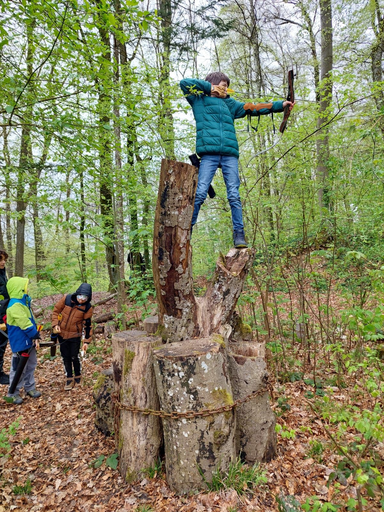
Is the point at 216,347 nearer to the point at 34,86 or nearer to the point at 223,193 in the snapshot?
the point at 34,86

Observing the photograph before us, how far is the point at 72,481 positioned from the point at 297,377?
335cm

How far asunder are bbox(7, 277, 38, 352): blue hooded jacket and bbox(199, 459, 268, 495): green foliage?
362cm

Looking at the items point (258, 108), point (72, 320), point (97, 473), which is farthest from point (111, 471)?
point (258, 108)

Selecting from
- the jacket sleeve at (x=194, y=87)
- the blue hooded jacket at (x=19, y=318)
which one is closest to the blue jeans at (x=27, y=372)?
the blue hooded jacket at (x=19, y=318)

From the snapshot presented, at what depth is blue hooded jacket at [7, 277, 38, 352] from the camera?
4598 mm

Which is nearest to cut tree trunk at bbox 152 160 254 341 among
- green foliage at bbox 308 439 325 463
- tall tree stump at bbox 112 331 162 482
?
tall tree stump at bbox 112 331 162 482

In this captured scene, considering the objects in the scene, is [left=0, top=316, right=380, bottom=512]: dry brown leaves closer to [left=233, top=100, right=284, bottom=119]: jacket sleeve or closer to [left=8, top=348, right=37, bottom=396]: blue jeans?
[left=8, top=348, right=37, bottom=396]: blue jeans

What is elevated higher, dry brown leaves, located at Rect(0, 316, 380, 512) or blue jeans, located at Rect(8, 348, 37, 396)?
blue jeans, located at Rect(8, 348, 37, 396)

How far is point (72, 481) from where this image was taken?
307 centimetres

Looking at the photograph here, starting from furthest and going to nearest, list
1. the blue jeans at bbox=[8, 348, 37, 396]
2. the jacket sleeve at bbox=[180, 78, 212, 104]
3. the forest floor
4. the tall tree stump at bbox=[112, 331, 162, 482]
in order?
the blue jeans at bbox=[8, 348, 37, 396] → the jacket sleeve at bbox=[180, 78, 212, 104] → the tall tree stump at bbox=[112, 331, 162, 482] → the forest floor

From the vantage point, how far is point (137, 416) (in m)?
2.90

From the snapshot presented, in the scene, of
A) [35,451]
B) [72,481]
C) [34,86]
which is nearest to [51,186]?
[34,86]

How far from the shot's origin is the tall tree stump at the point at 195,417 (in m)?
2.56

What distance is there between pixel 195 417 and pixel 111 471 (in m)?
1.39
